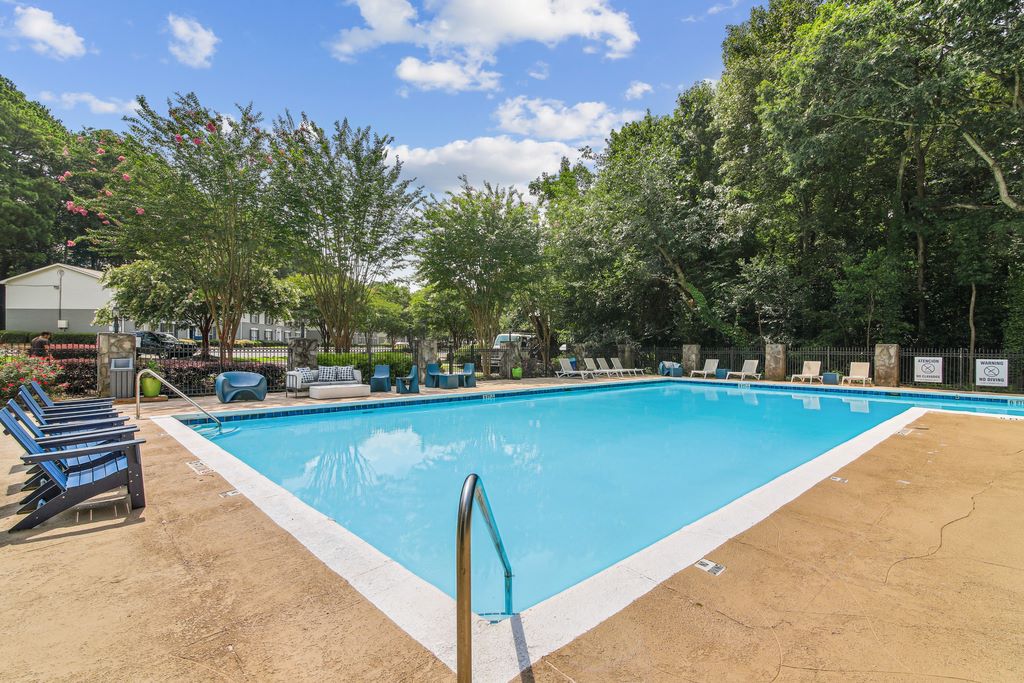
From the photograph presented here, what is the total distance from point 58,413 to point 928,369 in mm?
21066

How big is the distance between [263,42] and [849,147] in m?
17.6

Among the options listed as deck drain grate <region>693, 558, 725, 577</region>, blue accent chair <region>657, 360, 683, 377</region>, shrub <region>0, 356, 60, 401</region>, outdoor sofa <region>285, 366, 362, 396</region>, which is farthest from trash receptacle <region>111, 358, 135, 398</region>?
blue accent chair <region>657, 360, 683, 377</region>

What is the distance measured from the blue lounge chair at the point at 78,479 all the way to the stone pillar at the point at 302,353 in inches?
383

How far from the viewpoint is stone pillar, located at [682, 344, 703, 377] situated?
19812mm

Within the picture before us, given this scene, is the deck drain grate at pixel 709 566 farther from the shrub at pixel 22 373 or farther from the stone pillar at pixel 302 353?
the stone pillar at pixel 302 353

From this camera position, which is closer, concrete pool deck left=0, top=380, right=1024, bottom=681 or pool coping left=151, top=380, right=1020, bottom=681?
concrete pool deck left=0, top=380, right=1024, bottom=681

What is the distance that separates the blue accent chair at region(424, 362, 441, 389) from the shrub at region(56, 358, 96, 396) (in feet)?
27.8

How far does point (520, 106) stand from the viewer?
1523cm

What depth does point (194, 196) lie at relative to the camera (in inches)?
484

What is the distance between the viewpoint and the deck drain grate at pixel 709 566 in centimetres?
279

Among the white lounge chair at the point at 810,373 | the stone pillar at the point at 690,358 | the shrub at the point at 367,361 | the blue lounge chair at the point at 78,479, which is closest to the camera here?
the blue lounge chair at the point at 78,479

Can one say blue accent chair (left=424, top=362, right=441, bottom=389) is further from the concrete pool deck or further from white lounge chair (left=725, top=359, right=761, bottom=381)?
white lounge chair (left=725, top=359, right=761, bottom=381)

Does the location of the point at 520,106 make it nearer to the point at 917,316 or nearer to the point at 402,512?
the point at 402,512

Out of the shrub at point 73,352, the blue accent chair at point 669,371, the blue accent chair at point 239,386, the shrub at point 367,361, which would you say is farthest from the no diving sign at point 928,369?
the shrub at point 73,352
